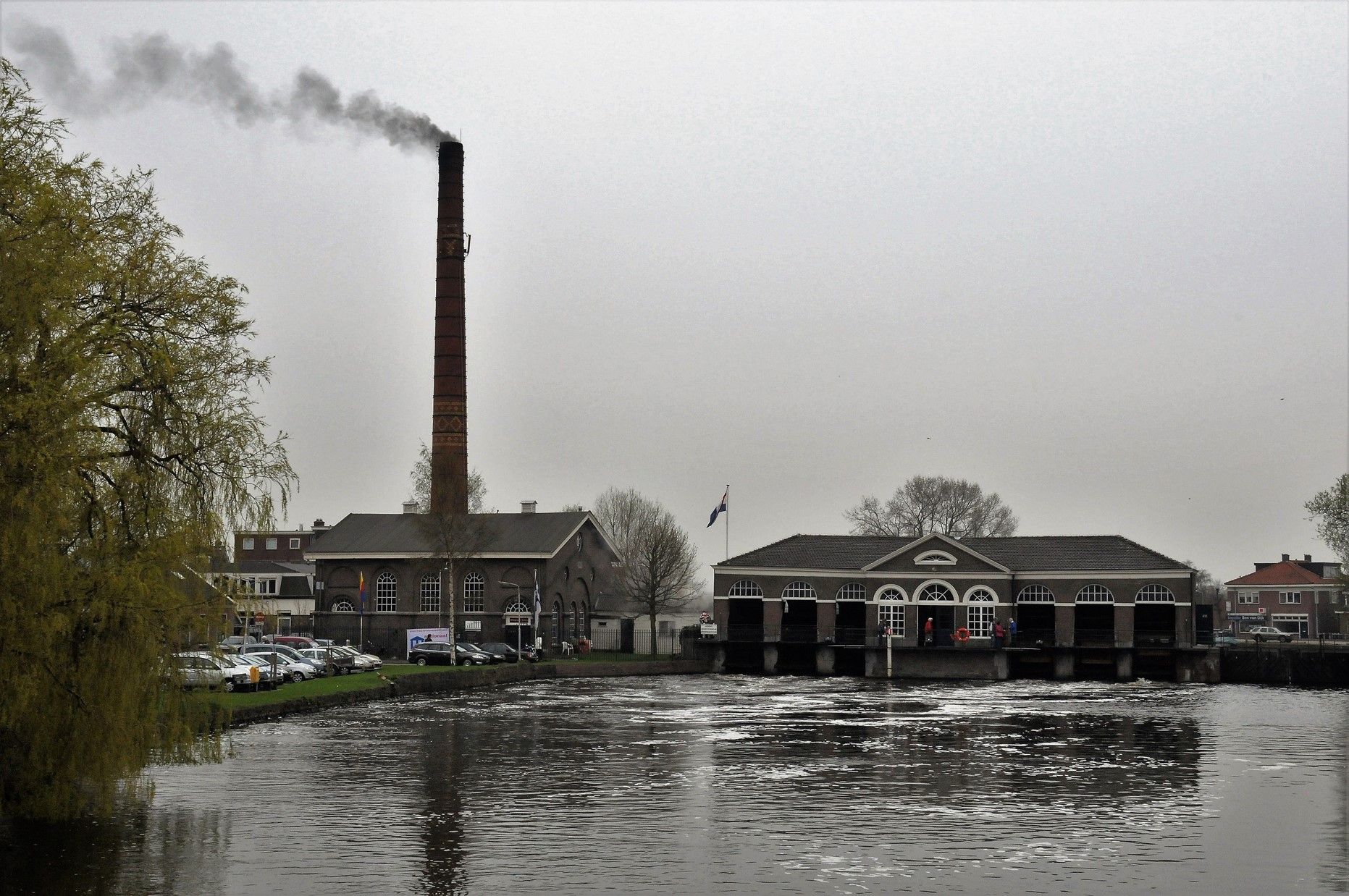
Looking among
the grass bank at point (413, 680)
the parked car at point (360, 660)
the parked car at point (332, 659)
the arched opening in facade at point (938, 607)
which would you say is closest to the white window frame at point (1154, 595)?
the arched opening in facade at point (938, 607)

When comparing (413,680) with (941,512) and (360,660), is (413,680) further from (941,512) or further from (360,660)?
(941,512)

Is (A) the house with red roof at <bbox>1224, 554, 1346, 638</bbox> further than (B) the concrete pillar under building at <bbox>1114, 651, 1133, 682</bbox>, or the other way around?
(A) the house with red roof at <bbox>1224, 554, 1346, 638</bbox>

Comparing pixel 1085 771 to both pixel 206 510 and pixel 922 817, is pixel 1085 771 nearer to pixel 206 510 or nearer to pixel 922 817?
pixel 922 817

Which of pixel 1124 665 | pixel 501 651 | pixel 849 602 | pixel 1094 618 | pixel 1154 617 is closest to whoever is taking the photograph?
pixel 501 651

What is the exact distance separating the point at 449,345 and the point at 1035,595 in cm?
3381

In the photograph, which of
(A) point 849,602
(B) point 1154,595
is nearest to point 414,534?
(A) point 849,602

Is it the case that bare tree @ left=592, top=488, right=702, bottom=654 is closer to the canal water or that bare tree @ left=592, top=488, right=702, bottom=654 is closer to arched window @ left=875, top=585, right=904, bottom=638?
arched window @ left=875, top=585, right=904, bottom=638

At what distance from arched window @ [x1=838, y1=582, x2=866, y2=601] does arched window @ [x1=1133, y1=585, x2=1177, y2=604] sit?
1423 centimetres

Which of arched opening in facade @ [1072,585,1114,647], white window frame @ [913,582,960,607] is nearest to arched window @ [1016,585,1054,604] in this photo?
arched opening in facade @ [1072,585,1114,647]

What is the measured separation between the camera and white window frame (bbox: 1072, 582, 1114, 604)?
2921 inches

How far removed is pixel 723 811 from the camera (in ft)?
81.0

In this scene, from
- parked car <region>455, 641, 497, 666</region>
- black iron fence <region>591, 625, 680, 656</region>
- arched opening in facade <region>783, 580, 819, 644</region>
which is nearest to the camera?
parked car <region>455, 641, 497, 666</region>

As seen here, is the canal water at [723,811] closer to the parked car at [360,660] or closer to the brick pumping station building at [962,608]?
the parked car at [360,660]

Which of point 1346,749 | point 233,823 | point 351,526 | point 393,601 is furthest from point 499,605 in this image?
point 233,823
